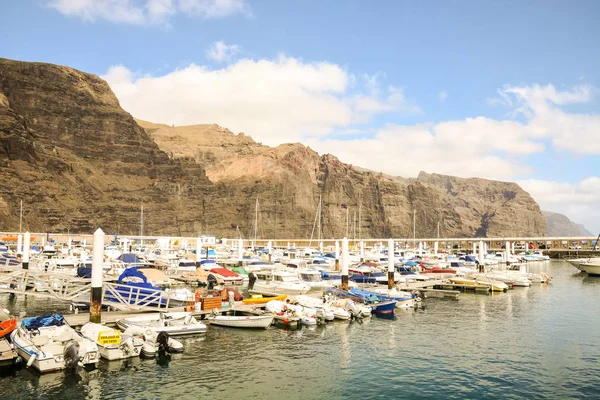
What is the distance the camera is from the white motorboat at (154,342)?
2620 cm

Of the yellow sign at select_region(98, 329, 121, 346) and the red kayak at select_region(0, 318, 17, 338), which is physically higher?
the red kayak at select_region(0, 318, 17, 338)

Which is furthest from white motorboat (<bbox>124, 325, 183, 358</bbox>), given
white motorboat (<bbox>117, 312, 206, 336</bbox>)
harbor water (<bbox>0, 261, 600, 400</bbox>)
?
white motorboat (<bbox>117, 312, 206, 336</bbox>)

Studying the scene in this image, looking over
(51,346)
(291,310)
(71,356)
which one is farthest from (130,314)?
(291,310)

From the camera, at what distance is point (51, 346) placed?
2417 centimetres

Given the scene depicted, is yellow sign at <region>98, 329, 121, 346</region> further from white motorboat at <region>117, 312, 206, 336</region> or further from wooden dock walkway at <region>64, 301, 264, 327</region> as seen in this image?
wooden dock walkway at <region>64, 301, 264, 327</region>

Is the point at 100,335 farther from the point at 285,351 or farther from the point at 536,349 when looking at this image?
the point at 536,349

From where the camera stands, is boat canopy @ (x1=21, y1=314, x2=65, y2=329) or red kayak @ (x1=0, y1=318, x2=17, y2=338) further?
red kayak @ (x1=0, y1=318, x2=17, y2=338)

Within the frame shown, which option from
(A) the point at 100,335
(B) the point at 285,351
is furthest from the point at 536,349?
(A) the point at 100,335

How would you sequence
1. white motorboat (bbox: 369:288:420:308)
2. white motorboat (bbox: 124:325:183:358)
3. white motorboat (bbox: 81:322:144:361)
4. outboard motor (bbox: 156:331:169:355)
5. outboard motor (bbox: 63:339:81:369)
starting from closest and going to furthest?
outboard motor (bbox: 63:339:81:369)
white motorboat (bbox: 81:322:144:361)
white motorboat (bbox: 124:325:183:358)
outboard motor (bbox: 156:331:169:355)
white motorboat (bbox: 369:288:420:308)

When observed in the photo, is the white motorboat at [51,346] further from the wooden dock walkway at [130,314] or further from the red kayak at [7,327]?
the wooden dock walkway at [130,314]

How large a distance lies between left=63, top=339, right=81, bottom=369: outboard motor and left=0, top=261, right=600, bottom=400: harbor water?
483 mm

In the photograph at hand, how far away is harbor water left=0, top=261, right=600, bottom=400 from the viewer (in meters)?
21.9

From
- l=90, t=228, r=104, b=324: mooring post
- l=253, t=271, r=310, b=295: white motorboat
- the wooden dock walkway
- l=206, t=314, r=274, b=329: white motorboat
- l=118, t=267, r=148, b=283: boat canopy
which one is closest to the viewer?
l=90, t=228, r=104, b=324: mooring post

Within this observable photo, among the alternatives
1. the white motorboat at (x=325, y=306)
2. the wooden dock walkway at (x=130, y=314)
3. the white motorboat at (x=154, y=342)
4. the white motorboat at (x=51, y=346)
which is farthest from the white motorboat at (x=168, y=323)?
the white motorboat at (x=325, y=306)
